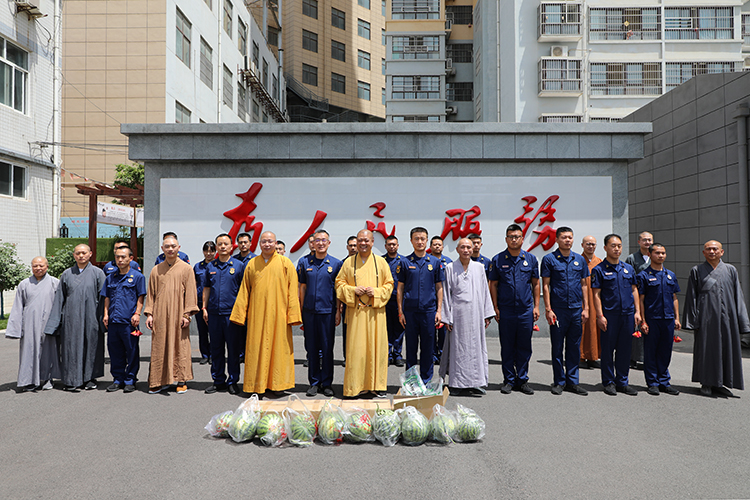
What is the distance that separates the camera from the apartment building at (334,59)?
125 ft

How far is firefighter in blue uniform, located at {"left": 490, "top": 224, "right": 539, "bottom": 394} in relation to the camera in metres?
6.10

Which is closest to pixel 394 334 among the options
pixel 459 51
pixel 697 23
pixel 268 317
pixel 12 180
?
pixel 268 317

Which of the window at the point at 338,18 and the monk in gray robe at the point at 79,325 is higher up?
the window at the point at 338,18

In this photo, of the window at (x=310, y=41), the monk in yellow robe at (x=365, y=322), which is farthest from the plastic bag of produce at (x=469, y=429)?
the window at (x=310, y=41)

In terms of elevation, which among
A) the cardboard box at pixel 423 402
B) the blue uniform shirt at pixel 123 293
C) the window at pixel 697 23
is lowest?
the cardboard box at pixel 423 402

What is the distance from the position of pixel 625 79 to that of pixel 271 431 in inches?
944

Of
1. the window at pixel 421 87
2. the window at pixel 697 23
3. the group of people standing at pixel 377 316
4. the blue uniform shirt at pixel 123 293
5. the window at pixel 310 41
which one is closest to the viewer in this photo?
the group of people standing at pixel 377 316

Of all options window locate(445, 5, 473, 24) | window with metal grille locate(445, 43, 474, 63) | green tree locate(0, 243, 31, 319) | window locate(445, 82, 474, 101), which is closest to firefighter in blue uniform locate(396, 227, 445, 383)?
green tree locate(0, 243, 31, 319)

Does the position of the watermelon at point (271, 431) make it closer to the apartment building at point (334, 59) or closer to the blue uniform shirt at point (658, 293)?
the blue uniform shirt at point (658, 293)

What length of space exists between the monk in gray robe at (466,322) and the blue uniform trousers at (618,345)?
4.71 feet

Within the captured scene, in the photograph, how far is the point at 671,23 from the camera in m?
22.5

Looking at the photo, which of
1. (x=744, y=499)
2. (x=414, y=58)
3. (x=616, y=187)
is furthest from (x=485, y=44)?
(x=744, y=499)

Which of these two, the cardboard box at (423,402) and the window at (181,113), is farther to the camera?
the window at (181,113)

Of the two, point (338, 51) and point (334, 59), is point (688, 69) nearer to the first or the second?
point (334, 59)
